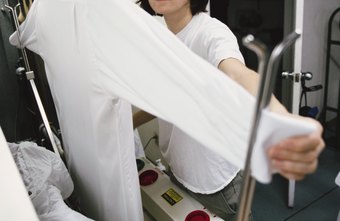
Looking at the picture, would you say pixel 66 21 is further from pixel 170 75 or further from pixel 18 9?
pixel 18 9

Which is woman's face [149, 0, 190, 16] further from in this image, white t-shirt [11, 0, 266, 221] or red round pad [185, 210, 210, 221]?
red round pad [185, 210, 210, 221]

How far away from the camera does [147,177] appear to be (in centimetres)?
142

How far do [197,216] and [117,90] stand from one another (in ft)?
2.18

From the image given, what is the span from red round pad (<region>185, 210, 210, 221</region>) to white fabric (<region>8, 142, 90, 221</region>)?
17.0 inches

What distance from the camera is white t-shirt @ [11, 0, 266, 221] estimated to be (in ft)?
1.74

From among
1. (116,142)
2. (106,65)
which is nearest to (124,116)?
(116,142)

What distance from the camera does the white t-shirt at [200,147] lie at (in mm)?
979

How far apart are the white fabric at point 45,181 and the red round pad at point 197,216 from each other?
1.42 feet

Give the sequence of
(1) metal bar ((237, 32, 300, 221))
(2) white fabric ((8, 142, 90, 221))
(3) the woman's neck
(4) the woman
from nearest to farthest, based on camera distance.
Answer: (1) metal bar ((237, 32, 300, 221)), (2) white fabric ((8, 142, 90, 221)), (4) the woman, (3) the woman's neck

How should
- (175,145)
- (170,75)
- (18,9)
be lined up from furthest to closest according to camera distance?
(18,9)
(175,145)
(170,75)

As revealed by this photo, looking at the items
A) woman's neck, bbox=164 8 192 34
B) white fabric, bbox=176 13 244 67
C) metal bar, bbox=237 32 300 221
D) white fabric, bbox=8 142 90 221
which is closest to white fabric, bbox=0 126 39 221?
A: white fabric, bbox=8 142 90 221

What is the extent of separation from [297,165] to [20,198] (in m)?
0.61

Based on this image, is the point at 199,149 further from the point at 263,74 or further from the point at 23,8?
the point at 23,8

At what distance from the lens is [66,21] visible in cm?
89
